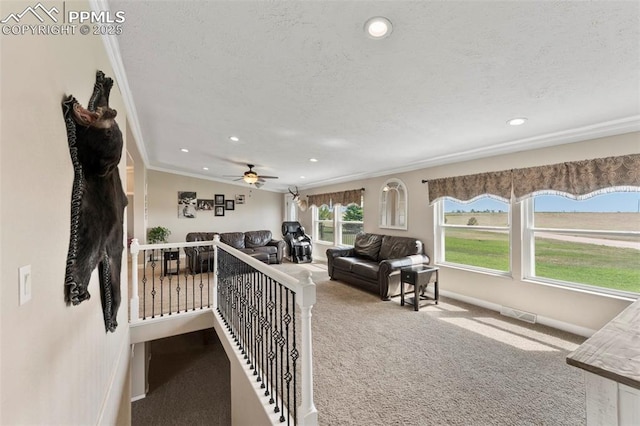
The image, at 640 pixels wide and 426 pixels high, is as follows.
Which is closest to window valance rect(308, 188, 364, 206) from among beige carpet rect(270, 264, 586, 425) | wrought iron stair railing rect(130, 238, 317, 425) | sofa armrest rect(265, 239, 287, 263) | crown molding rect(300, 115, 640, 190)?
crown molding rect(300, 115, 640, 190)

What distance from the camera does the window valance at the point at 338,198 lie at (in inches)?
248

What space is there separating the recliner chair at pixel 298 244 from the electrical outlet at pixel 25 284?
6.62 meters

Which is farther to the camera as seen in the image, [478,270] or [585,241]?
[478,270]

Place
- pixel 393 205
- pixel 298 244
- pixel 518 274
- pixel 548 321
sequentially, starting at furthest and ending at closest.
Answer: pixel 298 244 → pixel 393 205 → pixel 518 274 → pixel 548 321

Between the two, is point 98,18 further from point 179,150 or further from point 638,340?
point 179,150

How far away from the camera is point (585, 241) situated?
3.11 meters

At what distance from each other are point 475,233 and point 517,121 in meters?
1.95

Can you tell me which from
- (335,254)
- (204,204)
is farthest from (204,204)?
(335,254)

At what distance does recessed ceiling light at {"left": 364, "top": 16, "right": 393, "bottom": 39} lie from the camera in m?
1.46

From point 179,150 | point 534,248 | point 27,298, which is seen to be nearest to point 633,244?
point 534,248

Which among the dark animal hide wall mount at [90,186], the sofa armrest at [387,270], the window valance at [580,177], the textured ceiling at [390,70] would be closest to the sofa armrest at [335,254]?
the sofa armrest at [387,270]

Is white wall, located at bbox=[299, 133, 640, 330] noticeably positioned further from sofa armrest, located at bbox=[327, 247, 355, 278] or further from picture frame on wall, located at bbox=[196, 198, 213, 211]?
picture frame on wall, located at bbox=[196, 198, 213, 211]

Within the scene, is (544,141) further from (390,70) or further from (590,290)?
(390,70)

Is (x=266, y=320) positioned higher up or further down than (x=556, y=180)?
further down
